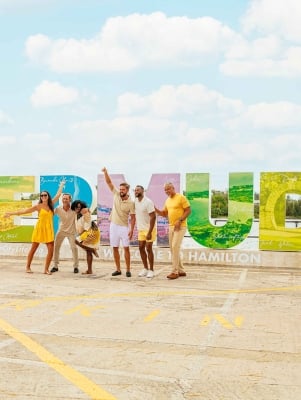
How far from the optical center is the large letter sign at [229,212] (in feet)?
42.5

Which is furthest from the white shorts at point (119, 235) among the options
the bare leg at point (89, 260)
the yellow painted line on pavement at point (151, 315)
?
the yellow painted line on pavement at point (151, 315)

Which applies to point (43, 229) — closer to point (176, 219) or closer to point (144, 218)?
point (144, 218)

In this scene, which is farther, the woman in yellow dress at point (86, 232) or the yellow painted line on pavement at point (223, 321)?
the woman in yellow dress at point (86, 232)

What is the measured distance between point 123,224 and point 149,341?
5.50m

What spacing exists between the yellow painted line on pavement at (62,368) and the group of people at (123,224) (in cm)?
499

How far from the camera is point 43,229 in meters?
11.0

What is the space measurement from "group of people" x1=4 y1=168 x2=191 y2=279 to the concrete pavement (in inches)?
46.5

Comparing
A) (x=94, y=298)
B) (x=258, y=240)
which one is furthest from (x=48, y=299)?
(x=258, y=240)

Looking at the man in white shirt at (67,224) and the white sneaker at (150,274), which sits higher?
A: the man in white shirt at (67,224)

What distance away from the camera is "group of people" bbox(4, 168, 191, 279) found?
1041 centimetres

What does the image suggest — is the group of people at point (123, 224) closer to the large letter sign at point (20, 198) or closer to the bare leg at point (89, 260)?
the bare leg at point (89, 260)

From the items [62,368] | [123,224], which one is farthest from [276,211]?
[62,368]

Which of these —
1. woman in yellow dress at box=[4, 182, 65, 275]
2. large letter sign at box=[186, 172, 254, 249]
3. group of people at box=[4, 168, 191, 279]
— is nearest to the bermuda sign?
large letter sign at box=[186, 172, 254, 249]

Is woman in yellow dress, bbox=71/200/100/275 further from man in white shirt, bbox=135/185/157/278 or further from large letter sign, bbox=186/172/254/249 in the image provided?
large letter sign, bbox=186/172/254/249
